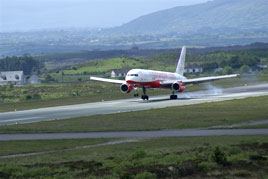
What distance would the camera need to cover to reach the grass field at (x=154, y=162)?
95.6ft

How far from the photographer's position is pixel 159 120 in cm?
5422

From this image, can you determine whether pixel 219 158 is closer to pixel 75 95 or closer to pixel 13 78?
pixel 75 95

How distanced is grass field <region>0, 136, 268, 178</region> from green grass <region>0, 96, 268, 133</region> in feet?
37.0

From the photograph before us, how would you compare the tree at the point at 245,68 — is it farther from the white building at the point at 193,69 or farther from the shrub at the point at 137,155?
the shrub at the point at 137,155

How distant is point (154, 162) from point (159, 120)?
74.0ft

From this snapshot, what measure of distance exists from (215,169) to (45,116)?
118 ft

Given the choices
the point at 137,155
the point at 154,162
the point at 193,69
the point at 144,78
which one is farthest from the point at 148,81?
the point at 193,69

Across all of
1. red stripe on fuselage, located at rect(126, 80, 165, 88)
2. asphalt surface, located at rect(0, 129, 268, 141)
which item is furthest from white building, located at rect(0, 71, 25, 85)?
asphalt surface, located at rect(0, 129, 268, 141)

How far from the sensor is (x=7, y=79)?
559 feet

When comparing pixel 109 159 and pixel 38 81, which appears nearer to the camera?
pixel 109 159

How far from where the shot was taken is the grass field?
29.1m

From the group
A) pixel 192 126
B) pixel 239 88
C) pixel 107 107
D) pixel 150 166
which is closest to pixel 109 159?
pixel 150 166

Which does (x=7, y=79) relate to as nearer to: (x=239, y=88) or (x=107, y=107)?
(x=239, y=88)

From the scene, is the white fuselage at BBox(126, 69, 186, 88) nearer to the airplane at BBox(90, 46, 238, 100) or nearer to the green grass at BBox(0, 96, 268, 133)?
the airplane at BBox(90, 46, 238, 100)
